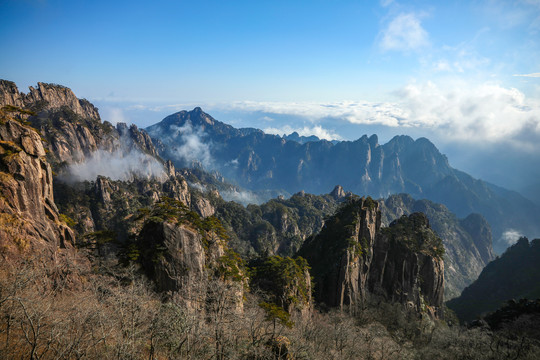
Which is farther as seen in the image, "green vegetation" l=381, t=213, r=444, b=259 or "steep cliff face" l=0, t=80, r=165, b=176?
"steep cliff face" l=0, t=80, r=165, b=176

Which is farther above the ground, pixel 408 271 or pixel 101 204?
pixel 408 271

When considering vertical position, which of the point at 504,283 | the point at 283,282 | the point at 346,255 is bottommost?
the point at 504,283

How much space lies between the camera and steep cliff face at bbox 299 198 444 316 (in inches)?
2446

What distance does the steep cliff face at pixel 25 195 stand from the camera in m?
25.2

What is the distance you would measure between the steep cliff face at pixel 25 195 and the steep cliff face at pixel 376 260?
51764 mm

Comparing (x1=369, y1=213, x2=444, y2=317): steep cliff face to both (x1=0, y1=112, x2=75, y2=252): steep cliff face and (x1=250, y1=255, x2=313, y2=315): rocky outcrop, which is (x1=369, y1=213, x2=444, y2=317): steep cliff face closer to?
(x1=250, y1=255, x2=313, y2=315): rocky outcrop

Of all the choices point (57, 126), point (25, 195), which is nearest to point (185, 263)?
point (25, 195)

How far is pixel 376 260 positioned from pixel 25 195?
72.2m

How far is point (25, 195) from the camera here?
89.5 ft

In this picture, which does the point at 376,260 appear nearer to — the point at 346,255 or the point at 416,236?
the point at 416,236

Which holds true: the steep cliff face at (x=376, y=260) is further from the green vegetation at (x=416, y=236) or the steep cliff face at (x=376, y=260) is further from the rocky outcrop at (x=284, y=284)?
the rocky outcrop at (x=284, y=284)

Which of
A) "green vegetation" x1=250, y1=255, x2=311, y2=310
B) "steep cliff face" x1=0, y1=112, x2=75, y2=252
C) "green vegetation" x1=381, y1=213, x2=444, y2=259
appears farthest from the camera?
"green vegetation" x1=381, y1=213, x2=444, y2=259

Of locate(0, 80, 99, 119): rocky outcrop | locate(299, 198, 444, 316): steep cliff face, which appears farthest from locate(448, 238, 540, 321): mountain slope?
locate(0, 80, 99, 119): rocky outcrop

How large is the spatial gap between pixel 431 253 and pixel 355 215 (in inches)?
958
